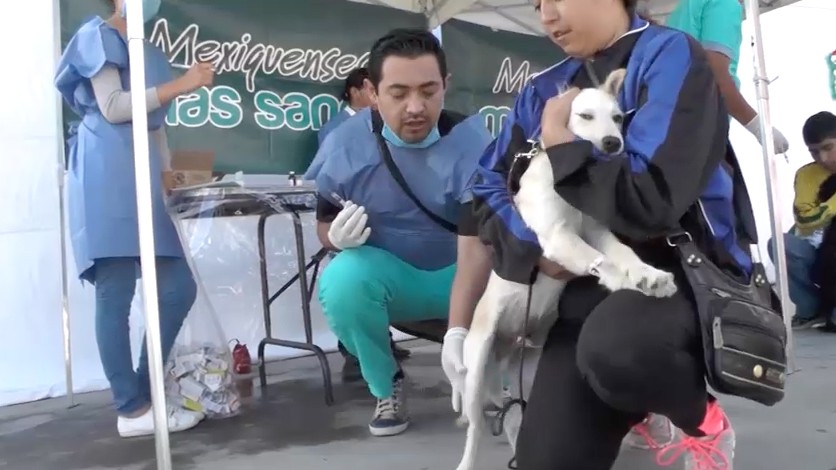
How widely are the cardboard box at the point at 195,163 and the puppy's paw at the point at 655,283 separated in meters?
1.88

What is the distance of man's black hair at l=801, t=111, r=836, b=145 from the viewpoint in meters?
3.63

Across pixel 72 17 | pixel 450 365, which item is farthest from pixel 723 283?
pixel 72 17

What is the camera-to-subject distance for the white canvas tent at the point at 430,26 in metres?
1.64

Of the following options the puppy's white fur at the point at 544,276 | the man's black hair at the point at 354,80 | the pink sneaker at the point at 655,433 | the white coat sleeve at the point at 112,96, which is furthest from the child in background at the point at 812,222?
the white coat sleeve at the point at 112,96

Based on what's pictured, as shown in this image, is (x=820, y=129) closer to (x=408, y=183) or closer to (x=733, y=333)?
(x=408, y=183)

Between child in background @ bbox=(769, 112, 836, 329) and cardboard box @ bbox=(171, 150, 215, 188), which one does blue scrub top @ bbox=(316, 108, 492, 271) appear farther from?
child in background @ bbox=(769, 112, 836, 329)

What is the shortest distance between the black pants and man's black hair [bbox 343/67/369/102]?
→ 7.09 feet

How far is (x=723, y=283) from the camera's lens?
1.08 metres

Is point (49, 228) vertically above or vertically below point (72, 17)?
below

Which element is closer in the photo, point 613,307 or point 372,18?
point 613,307

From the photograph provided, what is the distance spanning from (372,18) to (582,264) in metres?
2.56

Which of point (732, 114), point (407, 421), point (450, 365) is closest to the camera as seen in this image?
point (450, 365)

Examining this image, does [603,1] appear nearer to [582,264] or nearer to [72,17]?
[582,264]

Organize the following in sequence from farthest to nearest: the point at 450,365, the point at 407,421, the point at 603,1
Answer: the point at 407,421 → the point at 450,365 → the point at 603,1
